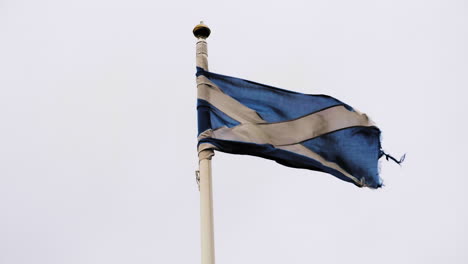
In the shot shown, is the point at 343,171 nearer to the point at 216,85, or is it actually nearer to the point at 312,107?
the point at 312,107

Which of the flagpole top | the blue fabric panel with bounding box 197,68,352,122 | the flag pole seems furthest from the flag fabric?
the flagpole top

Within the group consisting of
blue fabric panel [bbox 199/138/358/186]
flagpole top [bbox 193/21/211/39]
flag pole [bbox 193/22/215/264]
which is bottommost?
flag pole [bbox 193/22/215/264]

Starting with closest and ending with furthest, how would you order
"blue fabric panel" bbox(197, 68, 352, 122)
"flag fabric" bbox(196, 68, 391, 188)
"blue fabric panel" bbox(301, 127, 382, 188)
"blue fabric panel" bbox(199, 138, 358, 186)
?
"blue fabric panel" bbox(199, 138, 358, 186) < "flag fabric" bbox(196, 68, 391, 188) < "blue fabric panel" bbox(197, 68, 352, 122) < "blue fabric panel" bbox(301, 127, 382, 188)

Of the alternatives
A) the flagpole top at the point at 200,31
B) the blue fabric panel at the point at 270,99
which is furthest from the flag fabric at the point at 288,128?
the flagpole top at the point at 200,31

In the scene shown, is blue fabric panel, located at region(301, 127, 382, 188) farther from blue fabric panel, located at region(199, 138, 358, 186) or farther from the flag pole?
the flag pole

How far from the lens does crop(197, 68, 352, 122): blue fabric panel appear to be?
13.0 meters

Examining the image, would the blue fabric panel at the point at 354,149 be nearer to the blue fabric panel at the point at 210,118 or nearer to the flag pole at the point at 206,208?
the blue fabric panel at the point at 210,118

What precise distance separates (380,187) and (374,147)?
2.54 feet

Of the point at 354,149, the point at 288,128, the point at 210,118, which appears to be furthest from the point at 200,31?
the point at 354,149

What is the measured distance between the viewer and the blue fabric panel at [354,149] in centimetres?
1339

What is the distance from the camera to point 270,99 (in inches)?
529

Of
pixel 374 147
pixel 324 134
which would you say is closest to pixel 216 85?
pixel 324 134

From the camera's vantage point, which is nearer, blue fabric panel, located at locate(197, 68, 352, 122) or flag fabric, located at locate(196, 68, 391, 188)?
flag fabric, located at locate(196, 68, 391, 188)

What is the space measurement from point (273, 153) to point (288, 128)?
79 cm
